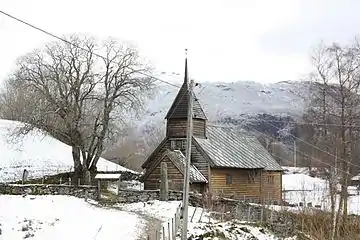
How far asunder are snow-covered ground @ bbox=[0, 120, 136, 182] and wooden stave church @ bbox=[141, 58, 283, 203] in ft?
41.7

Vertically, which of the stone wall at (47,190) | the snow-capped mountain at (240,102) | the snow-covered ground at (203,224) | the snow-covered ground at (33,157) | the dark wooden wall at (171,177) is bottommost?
the snow-covered ground at (203,224)

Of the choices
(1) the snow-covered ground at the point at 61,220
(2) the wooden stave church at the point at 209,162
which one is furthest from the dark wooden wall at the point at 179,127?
(1) the snow-covered ground at the point at 61,220

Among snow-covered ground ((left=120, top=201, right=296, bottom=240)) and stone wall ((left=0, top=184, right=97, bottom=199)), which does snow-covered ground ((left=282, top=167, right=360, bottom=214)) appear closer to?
snow-covered ground ((left=120, top=201, right=296, bottom=240))

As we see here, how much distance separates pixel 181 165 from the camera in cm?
3916

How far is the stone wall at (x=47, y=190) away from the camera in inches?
1336

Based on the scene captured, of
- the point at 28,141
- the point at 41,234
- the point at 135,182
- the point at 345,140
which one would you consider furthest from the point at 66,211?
the point at 28,141

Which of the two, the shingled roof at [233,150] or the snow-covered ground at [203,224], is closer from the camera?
the snow-covered ground at [203,224]

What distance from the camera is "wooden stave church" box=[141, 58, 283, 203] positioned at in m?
39.8

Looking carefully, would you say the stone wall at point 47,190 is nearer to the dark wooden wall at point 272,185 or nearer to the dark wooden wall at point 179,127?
the dark wooden wall at point 179,127

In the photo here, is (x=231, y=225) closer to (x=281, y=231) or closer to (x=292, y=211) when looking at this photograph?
(x=281, y=231)

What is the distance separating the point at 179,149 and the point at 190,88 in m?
21.3

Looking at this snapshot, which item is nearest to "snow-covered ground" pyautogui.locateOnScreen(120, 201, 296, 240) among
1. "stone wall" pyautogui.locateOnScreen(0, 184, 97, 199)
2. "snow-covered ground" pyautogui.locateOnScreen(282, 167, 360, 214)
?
"stone wall" pyautogui.locateOnScreen(0, 184, 97, 199)

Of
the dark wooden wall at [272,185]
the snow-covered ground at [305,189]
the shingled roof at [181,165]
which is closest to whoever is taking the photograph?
the shingled roof at [181,165]

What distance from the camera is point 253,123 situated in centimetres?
8956
